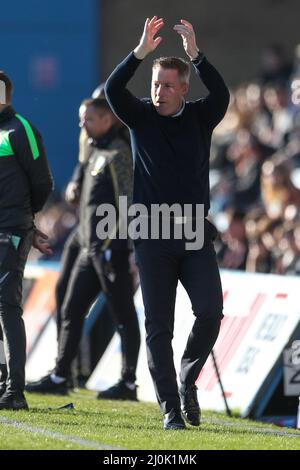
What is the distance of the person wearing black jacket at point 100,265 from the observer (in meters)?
9.76

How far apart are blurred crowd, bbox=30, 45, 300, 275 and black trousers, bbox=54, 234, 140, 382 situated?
1.71 m

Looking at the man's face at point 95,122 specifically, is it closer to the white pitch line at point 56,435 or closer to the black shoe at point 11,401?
the black shoe at point 11,401

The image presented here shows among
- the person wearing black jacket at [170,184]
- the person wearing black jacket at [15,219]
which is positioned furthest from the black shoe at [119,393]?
the person wearing black jacket at [170,184]

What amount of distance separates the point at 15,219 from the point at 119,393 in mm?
2007

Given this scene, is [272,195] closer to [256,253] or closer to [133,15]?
[256,253]

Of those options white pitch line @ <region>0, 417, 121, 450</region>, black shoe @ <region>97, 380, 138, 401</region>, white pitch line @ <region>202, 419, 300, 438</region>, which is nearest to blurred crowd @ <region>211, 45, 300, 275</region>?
black shoe @ <region>97, 380, 138, 401</region>

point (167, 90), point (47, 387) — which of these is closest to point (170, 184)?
point (167, 90)

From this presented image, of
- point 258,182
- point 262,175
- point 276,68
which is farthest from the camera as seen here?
point 276,68

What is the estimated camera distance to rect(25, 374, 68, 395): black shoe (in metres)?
9.93

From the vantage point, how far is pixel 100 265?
9.77 metres

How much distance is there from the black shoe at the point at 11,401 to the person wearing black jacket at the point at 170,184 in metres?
1.10

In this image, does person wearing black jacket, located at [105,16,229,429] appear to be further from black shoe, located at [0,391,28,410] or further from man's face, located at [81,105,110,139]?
man's face, located at [81,105,110,139]

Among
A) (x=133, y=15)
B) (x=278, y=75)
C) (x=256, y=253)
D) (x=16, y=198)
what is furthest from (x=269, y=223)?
(x=133, y=15)

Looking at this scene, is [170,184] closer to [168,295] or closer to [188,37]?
[168,295]
